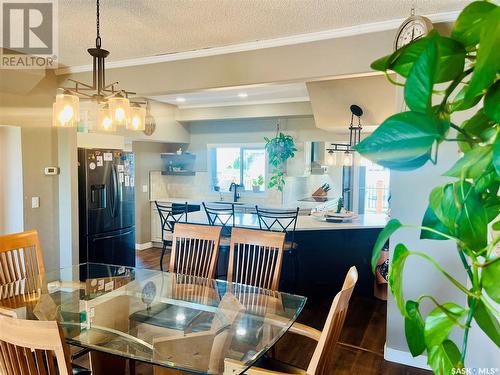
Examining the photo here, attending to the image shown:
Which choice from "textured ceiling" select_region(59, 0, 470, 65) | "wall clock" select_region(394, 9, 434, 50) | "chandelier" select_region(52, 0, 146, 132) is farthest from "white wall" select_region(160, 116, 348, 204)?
"chandelier" select_region(52, 0, 146, 132)

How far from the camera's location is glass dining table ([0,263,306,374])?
1.66 m

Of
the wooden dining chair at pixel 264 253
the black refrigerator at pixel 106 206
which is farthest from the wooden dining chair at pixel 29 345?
the black refrigerator at pixel 106 206

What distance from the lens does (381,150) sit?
1.77 feet

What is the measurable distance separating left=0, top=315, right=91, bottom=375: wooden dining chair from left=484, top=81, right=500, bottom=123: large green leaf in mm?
1232

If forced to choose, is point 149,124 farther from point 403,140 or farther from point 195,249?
point 403,140

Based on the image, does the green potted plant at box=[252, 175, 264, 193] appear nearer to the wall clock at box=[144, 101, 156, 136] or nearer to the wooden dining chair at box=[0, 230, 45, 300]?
the wall clock at box=[144, 101, 156, 136]

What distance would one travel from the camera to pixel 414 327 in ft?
2.30

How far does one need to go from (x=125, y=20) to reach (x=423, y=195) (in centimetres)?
264

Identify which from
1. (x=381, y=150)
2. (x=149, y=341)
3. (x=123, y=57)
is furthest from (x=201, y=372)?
(x=123, y=57)

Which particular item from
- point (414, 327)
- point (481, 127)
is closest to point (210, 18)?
point (481, 127)

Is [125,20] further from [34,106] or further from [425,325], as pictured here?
[425,325]

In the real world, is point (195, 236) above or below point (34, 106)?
below

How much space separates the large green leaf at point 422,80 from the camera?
51cm

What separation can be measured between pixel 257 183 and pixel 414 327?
6.02 m
